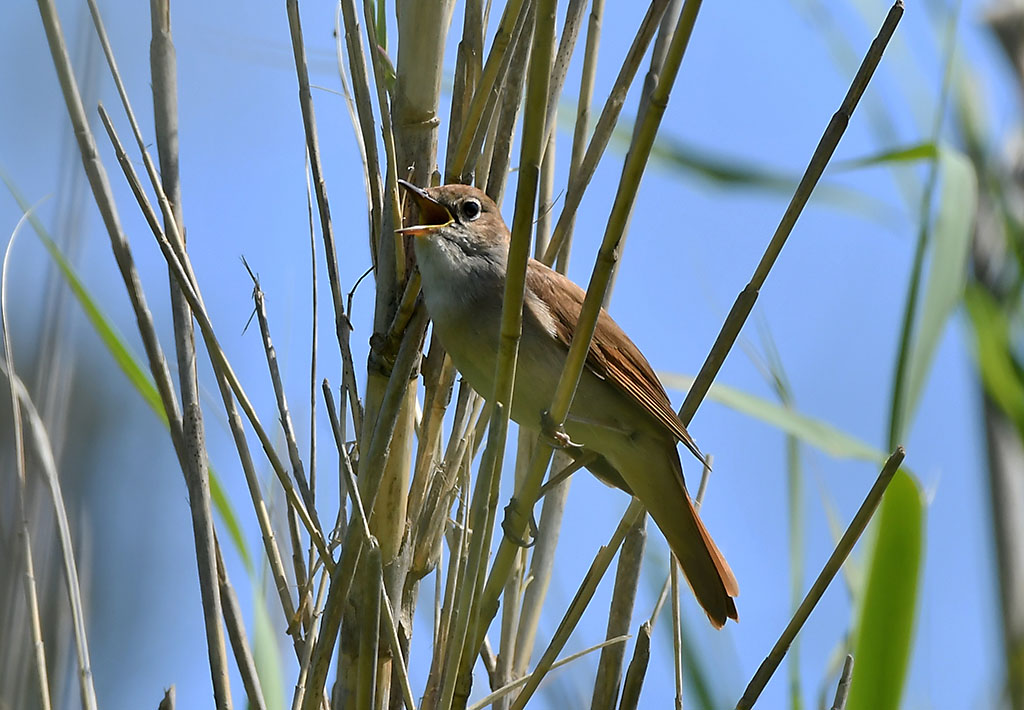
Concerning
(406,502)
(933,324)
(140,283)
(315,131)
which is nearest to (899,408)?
(933,324)

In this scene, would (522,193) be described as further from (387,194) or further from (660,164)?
(660,164)

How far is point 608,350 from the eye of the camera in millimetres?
1707

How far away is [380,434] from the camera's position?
1136 mm

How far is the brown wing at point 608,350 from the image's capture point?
64.2 inches

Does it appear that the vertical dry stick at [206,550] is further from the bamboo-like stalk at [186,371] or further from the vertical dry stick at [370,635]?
the vertical dry stick at [370,635]

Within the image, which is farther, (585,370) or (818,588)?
(585,370)

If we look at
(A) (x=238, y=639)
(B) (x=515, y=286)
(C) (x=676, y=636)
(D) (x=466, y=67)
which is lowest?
(A) (x=238, y=639)

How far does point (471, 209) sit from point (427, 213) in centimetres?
6

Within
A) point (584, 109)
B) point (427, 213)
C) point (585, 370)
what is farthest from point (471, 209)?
point (585, 370)

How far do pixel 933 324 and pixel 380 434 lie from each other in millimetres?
734

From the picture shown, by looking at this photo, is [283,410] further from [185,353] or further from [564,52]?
[564,52]

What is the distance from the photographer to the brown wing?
5.35ft

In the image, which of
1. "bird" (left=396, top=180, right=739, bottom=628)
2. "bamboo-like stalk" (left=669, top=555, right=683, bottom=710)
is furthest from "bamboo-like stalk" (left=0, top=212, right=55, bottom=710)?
"bamboo-like stalk" (left=669, top=555, right=683, bottom=710)

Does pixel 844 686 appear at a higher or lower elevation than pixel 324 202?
lower
